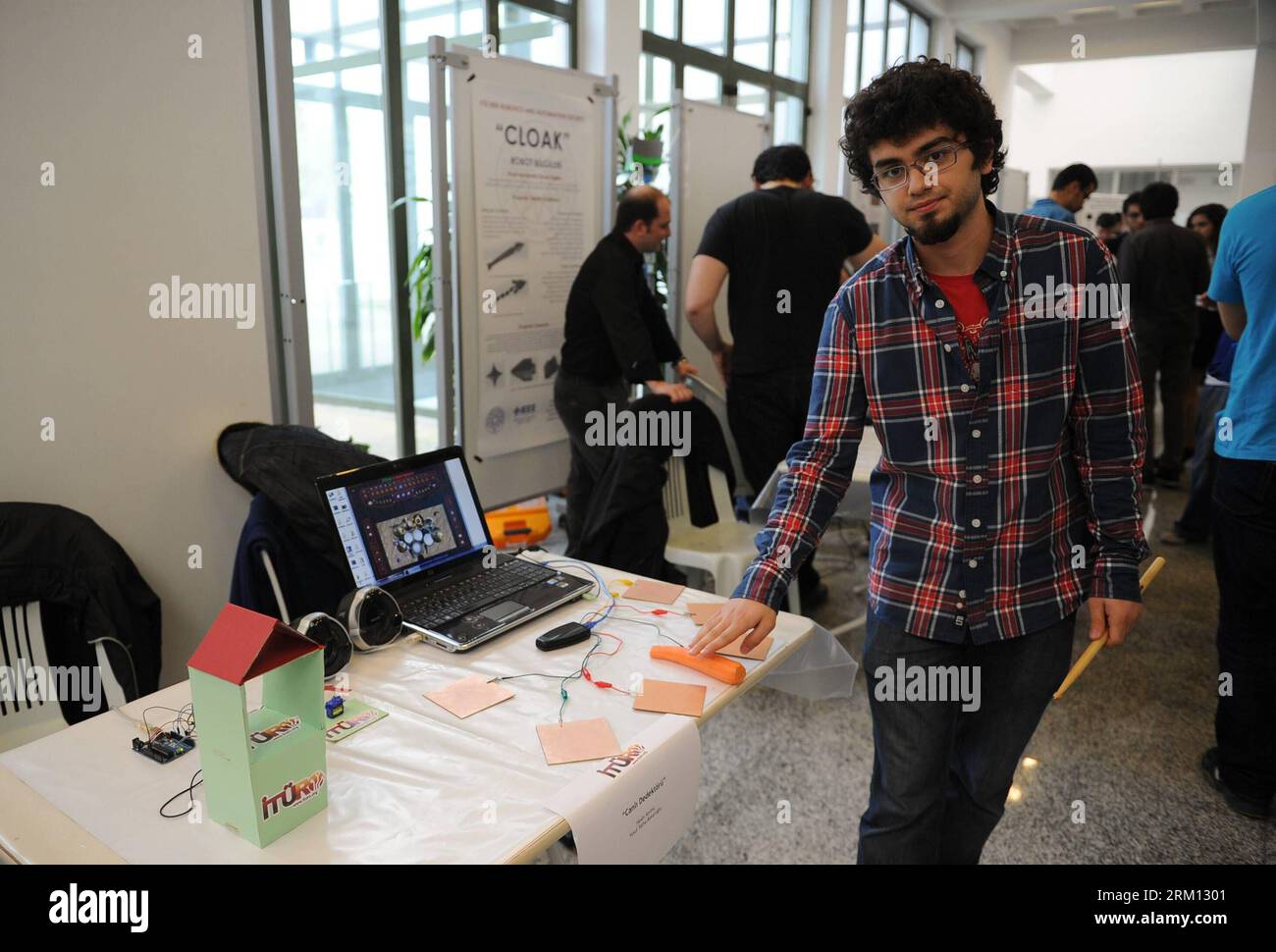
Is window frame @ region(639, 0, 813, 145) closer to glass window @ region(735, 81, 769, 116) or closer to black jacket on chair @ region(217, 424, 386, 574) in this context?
glass window @ region(735, 81, 769, 116)

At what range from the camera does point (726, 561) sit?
2996 millimetres

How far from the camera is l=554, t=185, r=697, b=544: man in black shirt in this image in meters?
3.32

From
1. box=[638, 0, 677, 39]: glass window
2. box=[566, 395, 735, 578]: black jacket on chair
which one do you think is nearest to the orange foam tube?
box=[566, 395, 735, 578]: black jacket on chair

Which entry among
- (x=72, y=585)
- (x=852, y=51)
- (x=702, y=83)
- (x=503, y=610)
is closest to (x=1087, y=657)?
(x=503, y=610)

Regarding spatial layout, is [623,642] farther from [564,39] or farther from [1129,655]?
[564,39]

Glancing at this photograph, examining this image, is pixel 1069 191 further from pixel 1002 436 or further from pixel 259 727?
pixel 259 727

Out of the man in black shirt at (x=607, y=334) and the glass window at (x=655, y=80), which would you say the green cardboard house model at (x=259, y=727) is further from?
the glass window at (x=655, y=80)

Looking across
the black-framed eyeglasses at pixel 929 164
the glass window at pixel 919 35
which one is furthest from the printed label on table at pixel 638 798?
the glass window at pixel 919 35

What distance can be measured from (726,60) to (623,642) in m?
5.37

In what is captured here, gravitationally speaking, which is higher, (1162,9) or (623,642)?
(1162,9)

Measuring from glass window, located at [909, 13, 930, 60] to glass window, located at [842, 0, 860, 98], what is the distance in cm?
124

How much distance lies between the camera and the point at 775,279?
11.2 feet

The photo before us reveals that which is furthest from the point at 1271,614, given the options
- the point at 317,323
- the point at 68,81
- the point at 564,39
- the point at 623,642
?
Answer: the point at 564,39
